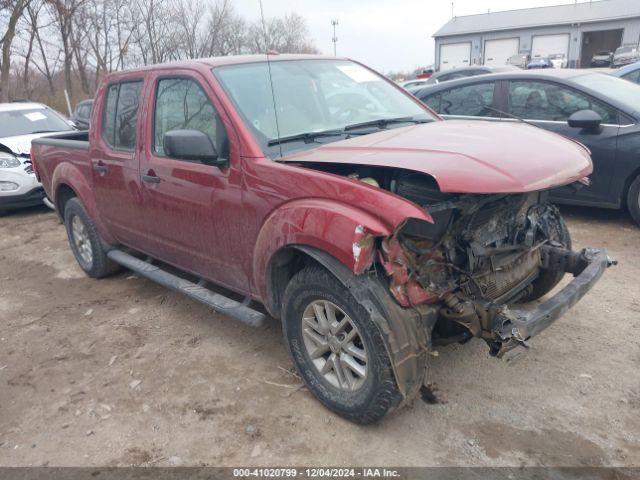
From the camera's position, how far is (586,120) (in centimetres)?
532

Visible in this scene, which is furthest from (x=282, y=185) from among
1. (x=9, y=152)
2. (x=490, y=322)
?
(x=9, y=152)

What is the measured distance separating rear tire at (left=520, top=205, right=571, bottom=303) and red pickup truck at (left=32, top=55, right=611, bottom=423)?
0.05 ft

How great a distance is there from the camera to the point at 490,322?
8.70 feet

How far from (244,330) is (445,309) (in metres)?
1.85

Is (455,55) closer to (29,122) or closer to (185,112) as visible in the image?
(29,122)

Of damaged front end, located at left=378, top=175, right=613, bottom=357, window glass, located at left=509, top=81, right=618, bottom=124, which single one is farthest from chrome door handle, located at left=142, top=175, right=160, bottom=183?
window glass, located at left=509, top=81, right=618, bottom=124

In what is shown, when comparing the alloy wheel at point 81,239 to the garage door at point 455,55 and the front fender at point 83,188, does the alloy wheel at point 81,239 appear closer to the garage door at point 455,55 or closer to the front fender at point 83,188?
the front fender at point 83,188

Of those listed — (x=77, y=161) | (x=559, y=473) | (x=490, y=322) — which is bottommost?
(x=559, y=473)

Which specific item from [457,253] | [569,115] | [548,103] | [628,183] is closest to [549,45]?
[548,103]

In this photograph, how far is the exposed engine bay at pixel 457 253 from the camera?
263cm

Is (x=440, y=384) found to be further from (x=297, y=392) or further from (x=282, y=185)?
(x=282, y=185)

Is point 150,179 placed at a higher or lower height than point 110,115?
lower

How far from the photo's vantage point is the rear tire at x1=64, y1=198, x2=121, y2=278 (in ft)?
16.8

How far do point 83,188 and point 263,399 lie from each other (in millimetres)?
2884
